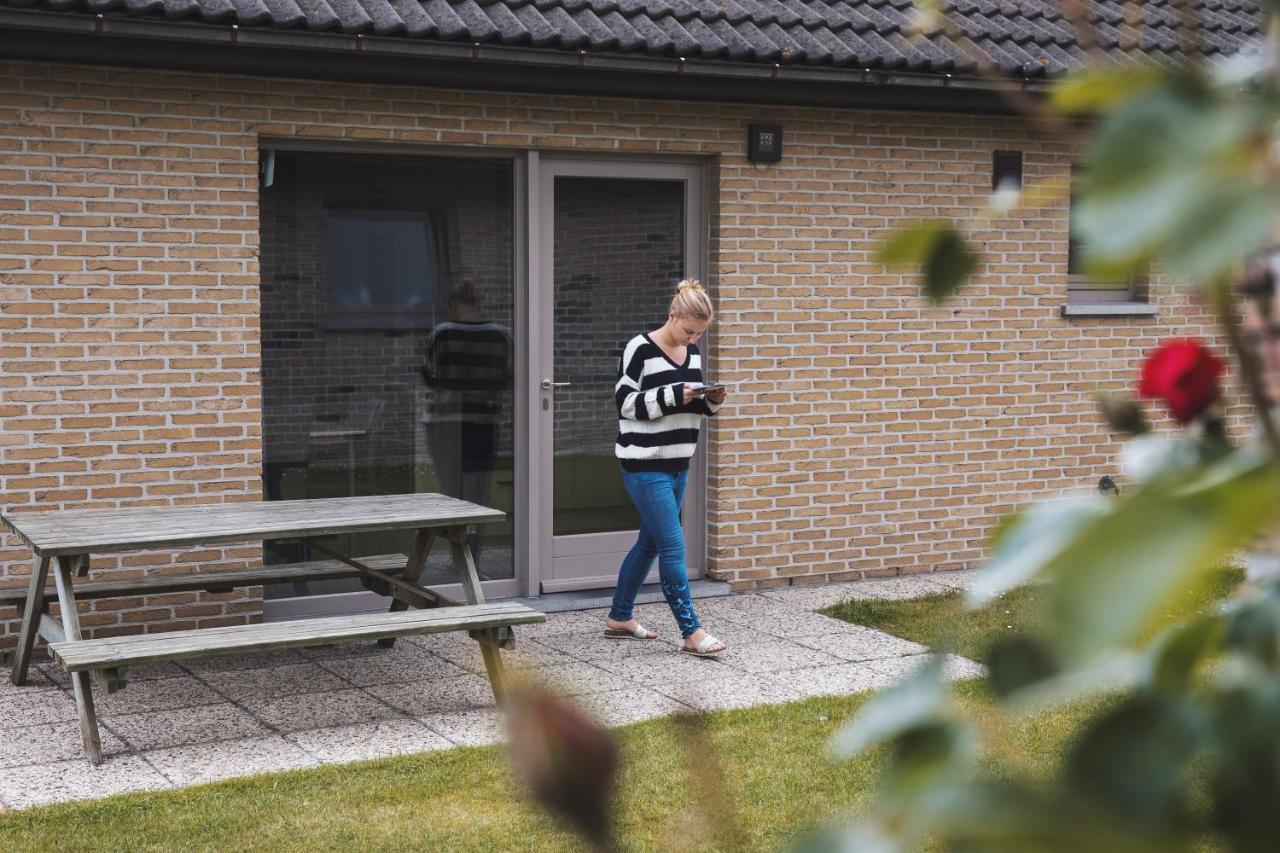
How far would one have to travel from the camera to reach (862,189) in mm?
9617

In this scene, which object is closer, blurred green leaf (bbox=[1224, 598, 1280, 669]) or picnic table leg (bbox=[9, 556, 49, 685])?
blurred green leaf (bbox=[1224, 598, 1280, 669])

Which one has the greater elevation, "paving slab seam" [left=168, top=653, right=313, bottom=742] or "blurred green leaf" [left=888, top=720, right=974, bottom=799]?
Result: "blurred green leaf" [left=888, top=720, right=974, bottom=799]

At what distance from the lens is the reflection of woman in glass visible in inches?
345

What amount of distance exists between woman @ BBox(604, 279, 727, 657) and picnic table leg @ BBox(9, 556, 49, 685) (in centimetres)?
271

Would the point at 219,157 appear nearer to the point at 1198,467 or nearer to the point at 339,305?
the point at 339,305

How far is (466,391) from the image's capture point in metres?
8.86

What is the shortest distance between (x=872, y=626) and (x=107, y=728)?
4.09m

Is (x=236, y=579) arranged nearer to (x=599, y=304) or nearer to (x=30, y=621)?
(x=30, y=621)

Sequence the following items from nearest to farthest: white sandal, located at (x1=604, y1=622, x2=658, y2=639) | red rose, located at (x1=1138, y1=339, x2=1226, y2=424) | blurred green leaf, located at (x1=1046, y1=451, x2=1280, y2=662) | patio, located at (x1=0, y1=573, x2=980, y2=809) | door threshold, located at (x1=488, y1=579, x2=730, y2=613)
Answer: blurred green leaf, located at (x1=1046, y1=451, x2=1280, y2=662)
red rose, located at (x1=1138, y1=339, x2=1226, y2=424)
patio, located at (x1=0, y1=573, x2=980, y2=809)
white sandal, located at (x1=604, y1=622, x2=658, y2=639)
door threshold, located at (x1=488, y1=579, x2=730, y2=613)

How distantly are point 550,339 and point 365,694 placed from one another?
2.70m


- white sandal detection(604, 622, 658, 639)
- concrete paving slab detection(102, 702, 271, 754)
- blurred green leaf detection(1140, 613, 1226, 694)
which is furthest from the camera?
white sandal detection(604, 622, 658, 639)

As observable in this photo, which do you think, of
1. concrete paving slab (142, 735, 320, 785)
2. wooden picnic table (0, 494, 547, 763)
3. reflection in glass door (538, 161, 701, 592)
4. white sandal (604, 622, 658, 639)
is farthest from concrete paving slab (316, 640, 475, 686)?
reflection in glass door (538, 161, 701, 592)

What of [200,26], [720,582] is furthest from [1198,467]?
[720,582]

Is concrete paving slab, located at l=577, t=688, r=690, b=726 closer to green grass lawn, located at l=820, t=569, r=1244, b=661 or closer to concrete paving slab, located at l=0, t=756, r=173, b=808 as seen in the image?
green grass lawn, located at l=820, t=569, r=1244, b=661
